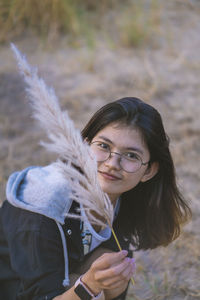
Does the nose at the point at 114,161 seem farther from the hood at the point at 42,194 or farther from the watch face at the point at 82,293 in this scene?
the watch face at the point at 82,293

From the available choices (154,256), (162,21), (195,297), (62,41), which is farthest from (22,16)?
(195,297)

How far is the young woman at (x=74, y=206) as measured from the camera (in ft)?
4.75

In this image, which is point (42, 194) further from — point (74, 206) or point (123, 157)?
point (123, 157)

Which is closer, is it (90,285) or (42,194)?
(90,285)

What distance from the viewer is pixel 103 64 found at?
427cm

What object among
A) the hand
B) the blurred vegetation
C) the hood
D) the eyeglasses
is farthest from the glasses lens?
the blurred vegetation

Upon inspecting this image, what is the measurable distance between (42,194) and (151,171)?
0.42 meters

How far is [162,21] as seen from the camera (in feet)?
16.1

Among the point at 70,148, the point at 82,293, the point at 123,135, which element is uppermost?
the point at 70,148

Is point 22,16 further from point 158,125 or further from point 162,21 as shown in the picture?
point 158,125

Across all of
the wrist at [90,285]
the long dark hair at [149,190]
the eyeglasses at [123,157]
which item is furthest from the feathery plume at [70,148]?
the long dark hair at [149,190]

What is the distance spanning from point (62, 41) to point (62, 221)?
11.1 ft

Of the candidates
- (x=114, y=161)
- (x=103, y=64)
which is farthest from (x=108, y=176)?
(x=103, y=64)

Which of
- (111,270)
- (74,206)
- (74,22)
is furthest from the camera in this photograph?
(74,22)
